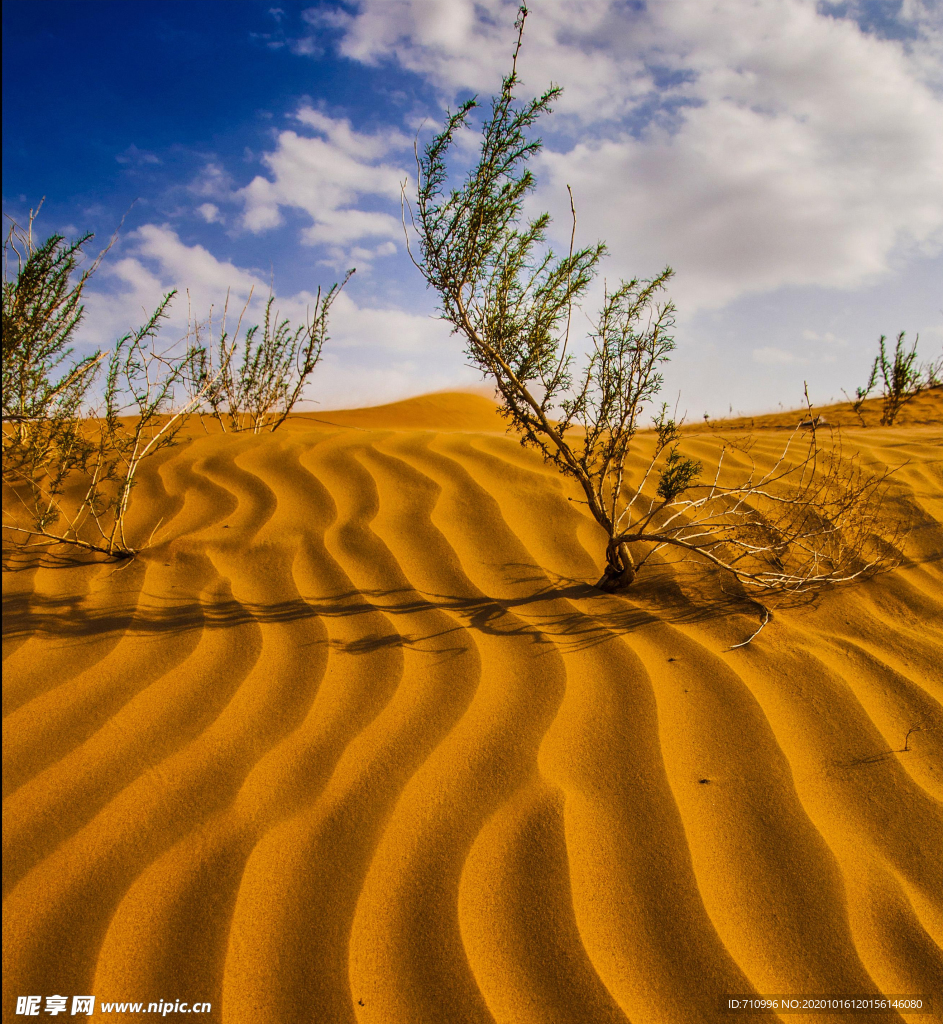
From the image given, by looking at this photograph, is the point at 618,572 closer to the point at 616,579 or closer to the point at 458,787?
the point at 616,579

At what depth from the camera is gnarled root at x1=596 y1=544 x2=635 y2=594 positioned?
90.7 inches

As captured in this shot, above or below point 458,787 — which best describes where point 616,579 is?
above

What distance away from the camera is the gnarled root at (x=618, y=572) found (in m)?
2.30

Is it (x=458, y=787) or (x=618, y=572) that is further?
(x=618, y=572)

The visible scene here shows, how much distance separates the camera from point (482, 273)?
2.21 meters

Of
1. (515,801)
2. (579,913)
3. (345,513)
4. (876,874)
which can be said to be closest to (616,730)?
(515,801)

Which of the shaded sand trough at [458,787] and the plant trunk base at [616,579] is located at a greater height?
the plant trunk base at [616,579]

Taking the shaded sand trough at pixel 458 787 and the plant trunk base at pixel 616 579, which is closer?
the shaded sand trough at pixel 458 787

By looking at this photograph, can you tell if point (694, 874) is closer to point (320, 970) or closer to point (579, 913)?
point (579, 913)

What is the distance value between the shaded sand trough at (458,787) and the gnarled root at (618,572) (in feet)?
0.29

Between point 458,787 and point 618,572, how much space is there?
115 cm

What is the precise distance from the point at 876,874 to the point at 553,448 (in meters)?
→ 2.69

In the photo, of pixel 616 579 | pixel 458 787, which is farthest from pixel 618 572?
pixel 458 787

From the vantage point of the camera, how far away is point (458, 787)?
4.84 feet
